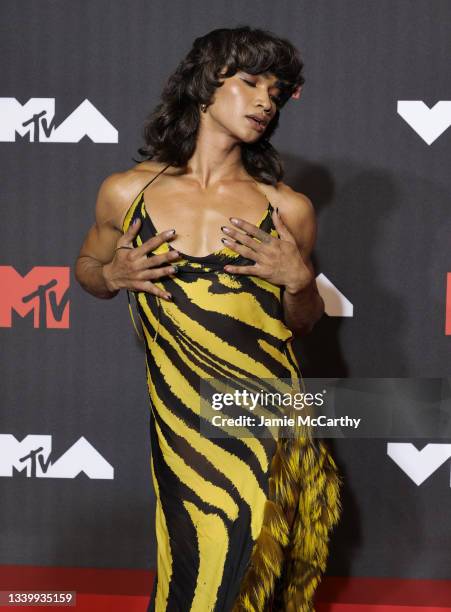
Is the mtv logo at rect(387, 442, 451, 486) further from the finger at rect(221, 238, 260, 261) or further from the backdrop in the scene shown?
the finger at rect(221, 238, 260, 261)

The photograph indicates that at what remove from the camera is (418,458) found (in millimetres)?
2393

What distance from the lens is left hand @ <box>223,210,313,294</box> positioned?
1.43m

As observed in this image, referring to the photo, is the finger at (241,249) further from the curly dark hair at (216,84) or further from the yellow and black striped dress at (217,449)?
the curly dark hair at (216,84)

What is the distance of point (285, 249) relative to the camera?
146cm

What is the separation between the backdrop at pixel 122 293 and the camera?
2.28 metres

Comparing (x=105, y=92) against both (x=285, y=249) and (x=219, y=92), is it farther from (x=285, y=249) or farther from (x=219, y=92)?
(x=285, y=249)

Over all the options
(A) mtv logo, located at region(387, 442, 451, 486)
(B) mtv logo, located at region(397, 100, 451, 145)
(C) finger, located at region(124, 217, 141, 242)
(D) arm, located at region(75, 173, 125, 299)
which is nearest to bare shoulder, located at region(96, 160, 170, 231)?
(D) arm, located at region(75, 173, 125, 299)

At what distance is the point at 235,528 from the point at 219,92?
837 mm

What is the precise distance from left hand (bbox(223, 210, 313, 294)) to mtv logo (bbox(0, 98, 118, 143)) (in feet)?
3.27

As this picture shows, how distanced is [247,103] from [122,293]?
0.99 m

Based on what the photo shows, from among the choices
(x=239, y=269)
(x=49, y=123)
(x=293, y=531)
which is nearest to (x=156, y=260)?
(x=239, y=269)

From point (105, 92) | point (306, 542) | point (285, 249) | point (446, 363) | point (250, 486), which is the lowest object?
point (306, 542)

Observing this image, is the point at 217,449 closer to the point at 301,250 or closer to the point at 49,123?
the point at 301,250

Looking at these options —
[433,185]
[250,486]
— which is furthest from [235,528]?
[433,185]
